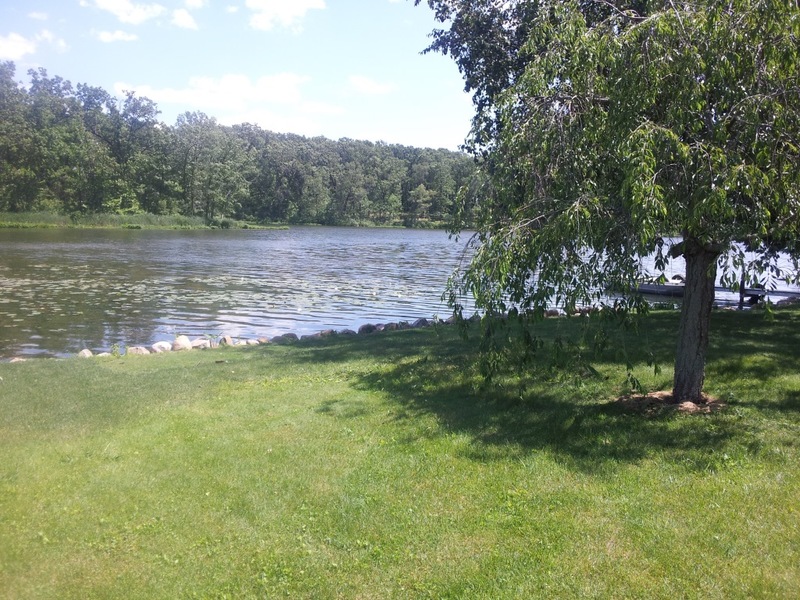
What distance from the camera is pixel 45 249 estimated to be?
3881 cm

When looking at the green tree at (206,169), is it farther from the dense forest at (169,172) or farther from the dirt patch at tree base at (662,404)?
the dirt patch at tree base at (662,404)

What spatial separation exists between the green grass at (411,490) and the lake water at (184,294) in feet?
7.80

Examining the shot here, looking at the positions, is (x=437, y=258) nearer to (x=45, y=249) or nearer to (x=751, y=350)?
(x=45, y=249)

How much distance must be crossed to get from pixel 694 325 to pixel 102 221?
242 ft

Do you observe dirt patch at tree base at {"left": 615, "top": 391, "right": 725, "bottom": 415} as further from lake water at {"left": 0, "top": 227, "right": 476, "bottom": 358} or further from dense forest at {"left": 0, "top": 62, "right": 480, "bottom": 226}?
dense forest at {"left": 0, "top": 62, "right": 480, "bottom": 226}

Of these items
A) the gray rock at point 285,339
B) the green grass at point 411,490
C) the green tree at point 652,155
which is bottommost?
the gray rock at point 285,339

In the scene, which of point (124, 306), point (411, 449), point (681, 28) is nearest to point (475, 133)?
point (681, 28)

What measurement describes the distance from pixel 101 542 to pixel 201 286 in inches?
858

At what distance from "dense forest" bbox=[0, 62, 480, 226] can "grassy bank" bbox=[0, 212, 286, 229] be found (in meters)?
3.97

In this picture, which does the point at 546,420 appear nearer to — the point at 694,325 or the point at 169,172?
the point at 694,325

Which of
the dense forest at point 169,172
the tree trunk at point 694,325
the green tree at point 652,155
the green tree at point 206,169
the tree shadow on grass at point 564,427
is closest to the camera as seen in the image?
the green tree at point 652,155

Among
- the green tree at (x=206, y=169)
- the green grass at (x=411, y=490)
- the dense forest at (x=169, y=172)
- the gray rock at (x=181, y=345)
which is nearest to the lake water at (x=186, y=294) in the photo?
the gray rock at (x=181, y=345)

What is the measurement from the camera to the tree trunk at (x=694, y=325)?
6.80 m

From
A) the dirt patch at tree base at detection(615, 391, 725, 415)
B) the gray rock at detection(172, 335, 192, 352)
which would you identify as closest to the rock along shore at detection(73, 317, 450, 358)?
the gray rock at detection(172, 335, 192, 352)
